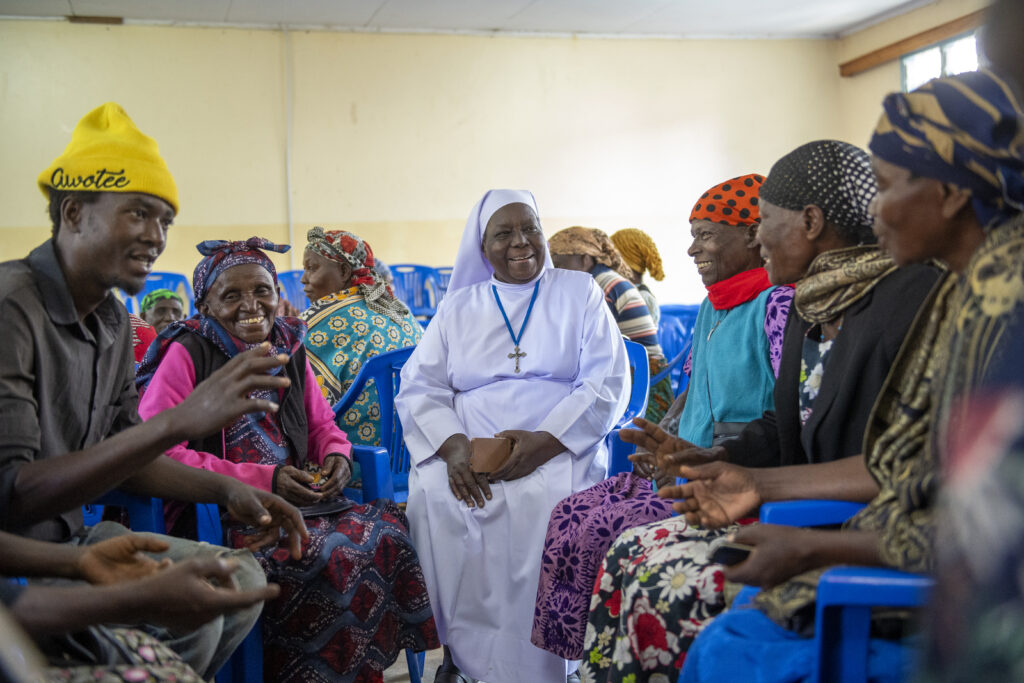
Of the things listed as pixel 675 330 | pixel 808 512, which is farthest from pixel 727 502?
pixel 675 330

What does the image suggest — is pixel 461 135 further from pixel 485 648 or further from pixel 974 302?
pixel 974 302

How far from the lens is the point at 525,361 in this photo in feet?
11.5

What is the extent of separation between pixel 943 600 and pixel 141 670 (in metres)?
1.43

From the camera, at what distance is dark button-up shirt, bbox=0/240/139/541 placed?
6.34 feet

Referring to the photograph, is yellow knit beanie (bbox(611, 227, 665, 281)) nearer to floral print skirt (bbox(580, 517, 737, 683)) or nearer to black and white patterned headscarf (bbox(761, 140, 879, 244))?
black and white patterned headscarf (bbox(761, 140, 879, 244))

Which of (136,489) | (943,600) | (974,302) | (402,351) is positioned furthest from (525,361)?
(943,600)

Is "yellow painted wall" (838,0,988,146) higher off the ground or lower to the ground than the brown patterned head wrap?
higher

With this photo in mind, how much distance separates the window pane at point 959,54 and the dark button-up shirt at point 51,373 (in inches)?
366

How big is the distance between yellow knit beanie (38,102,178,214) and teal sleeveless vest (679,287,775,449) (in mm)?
1787

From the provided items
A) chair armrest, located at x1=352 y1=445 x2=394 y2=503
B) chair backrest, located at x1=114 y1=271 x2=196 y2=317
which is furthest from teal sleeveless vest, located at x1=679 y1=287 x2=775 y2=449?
chair backrest, located at x1=114 y1=271 x2=196 y2=317

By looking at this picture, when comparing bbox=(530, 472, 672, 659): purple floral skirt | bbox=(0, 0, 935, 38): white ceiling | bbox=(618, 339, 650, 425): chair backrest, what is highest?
bbox=(0, 0, 935, 38): white ceiling

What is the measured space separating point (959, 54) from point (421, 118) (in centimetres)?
578

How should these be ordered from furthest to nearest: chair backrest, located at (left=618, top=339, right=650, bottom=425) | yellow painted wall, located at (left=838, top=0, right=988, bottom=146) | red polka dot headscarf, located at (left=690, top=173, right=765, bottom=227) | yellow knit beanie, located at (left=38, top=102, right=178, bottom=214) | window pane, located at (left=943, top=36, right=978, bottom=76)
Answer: yellow painted wall, located at (left=838, top=0, right=988, bottom=146), window pane, located at (left=943, top=36, right=978, bottom=76), chair backrest, located at (left=618, top=339, right=650, bottom=425), red polka dot headscarf, located at (left=690, top=173, right=765, bottom=227), yellow knit beanie, located at (left=38, top=102, right=178, bottom=214)

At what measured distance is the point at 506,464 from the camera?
3.16 metres
